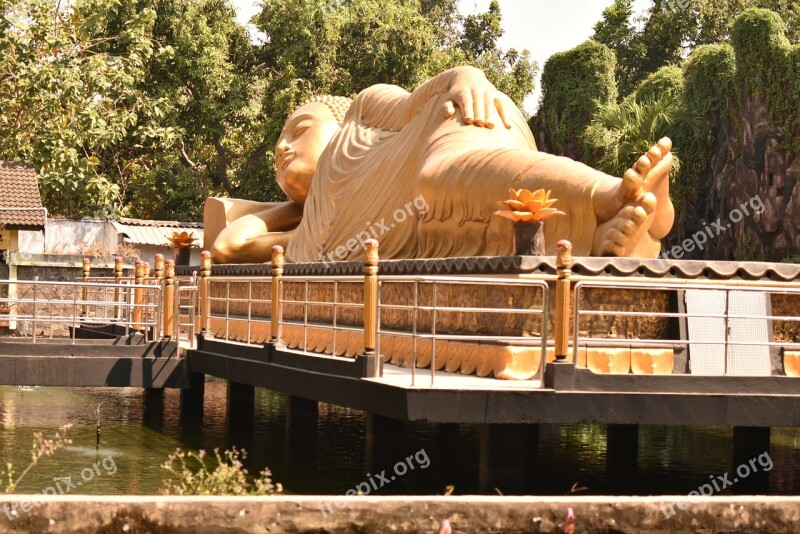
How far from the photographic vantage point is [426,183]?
440 inches

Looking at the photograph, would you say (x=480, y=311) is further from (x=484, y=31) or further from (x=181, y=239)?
(x=484, y=31)

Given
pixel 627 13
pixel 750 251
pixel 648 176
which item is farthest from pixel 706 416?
pixel 627 13

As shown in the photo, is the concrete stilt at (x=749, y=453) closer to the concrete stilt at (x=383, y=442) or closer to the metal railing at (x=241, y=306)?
the concrete stilt at (x=383, y=442)

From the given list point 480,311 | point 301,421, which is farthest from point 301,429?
point 480,311

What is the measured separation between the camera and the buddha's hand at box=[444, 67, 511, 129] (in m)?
11.8

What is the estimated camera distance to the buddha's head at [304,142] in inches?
618

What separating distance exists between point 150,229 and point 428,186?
15602 millimetres

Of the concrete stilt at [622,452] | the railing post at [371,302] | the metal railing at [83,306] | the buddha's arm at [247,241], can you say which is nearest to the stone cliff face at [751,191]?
the buddha's arm at [247,241]

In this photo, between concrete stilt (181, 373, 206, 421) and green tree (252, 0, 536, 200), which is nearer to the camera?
concrete stilt (181, 373, 206, 421)

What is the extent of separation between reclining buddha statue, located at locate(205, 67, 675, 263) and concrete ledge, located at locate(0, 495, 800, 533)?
3.58m

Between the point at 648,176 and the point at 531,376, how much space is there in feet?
5.46

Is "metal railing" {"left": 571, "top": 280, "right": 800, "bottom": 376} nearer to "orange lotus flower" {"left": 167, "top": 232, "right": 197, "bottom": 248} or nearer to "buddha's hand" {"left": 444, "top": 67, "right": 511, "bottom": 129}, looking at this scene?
"buddha's hand" {"left": 444, "top": 67, "right": 511, "bottom": 129}

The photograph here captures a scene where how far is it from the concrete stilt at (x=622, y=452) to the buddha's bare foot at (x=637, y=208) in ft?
5.44

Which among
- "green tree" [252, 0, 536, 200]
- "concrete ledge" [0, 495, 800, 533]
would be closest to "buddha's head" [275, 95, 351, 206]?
"green tree" [252, 0, 536, 200]
